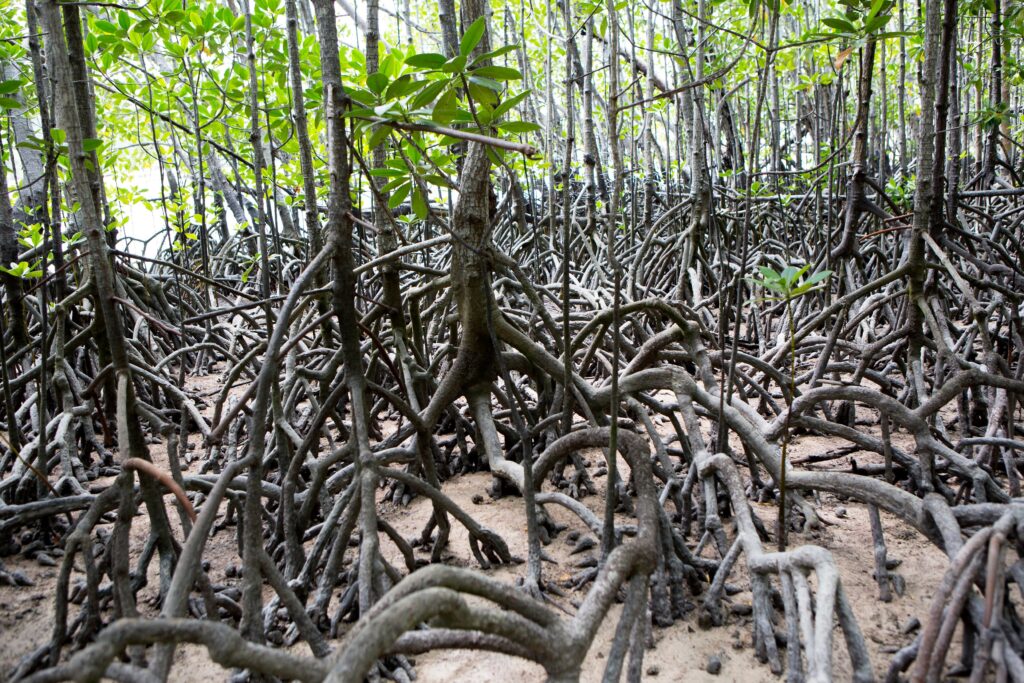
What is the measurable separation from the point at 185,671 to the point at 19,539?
1026 millimetres

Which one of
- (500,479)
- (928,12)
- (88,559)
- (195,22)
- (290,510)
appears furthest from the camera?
(195,22)

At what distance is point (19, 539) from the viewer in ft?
7.39

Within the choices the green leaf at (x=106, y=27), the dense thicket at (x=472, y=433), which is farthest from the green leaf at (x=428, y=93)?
the green leaf at (x=106, y=27)

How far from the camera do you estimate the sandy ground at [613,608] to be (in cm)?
155

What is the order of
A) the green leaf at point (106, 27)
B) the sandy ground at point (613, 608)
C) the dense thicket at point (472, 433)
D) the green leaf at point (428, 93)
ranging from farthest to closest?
the green leaf at point (106, 27)
the sandy ground at point (613, 608)
the green leaf at point (428, 93)
the dense thicket at point (472, 433)

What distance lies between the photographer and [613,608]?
1.81 m

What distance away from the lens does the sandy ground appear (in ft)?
5.09

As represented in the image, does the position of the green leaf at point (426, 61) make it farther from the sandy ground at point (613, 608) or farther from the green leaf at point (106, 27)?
the green leaf at point (106, 27)

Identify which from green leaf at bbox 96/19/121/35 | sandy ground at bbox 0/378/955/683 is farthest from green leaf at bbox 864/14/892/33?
green leaf at bbox 96/19/121/35

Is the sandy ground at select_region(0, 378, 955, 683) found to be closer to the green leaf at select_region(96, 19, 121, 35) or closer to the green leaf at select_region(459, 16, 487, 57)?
the green leaf at select_region(459, 16, 487, 57)

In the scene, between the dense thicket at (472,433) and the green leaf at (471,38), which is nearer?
the dense thicket at (472,433)

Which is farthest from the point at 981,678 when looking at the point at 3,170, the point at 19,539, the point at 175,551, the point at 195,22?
the point at 195,22

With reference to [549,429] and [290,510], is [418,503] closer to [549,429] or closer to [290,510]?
[549,429]

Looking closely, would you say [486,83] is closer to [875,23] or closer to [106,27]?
[875,23]
